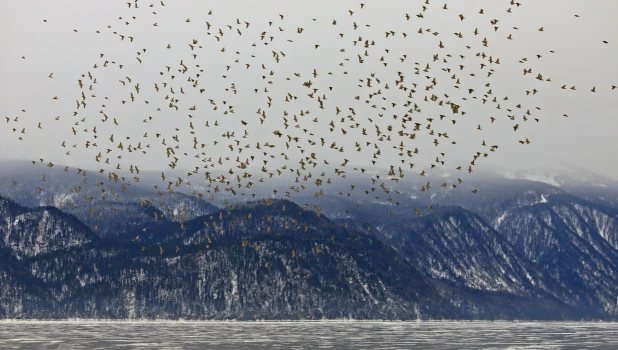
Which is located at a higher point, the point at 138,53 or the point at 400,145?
the point at 138,53

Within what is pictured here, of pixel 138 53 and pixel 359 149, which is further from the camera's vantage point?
pixel 359 149

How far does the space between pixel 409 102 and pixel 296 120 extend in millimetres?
17233

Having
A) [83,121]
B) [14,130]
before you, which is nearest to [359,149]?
[83,121]

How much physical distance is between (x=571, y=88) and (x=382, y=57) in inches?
1098

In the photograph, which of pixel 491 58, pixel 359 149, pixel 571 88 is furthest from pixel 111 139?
pixel 571 88

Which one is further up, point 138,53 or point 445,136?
point 138,53

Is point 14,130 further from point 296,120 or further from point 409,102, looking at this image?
point 409,102

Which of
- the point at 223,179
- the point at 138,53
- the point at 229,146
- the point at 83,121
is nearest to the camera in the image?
the point at 138,53

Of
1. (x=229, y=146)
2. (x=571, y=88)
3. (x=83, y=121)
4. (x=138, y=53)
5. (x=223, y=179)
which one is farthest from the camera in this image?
(x=223, y=179)

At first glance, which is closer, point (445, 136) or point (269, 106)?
point (269, 106)

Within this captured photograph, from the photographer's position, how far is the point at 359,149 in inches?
6511

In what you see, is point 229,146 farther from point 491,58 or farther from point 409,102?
point 491,58

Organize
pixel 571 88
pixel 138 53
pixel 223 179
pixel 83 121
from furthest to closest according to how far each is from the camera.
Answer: pixel 223 179, pixel 83 121, pixel 138 53, pixel 571 88

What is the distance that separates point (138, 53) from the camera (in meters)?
150
